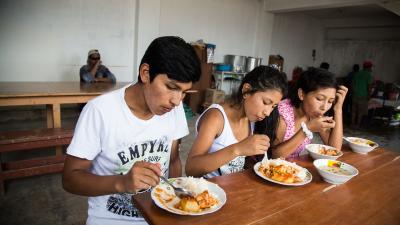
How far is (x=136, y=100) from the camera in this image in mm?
1155

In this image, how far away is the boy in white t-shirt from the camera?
38.1 inches

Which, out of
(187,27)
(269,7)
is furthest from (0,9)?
(269,7)

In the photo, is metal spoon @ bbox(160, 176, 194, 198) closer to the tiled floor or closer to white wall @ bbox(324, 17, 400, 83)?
the tiled floor

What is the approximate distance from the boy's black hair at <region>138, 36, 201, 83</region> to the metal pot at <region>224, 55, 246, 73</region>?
20.6 feet

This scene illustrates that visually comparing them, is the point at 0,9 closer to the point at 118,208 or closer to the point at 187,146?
the point at 187,146

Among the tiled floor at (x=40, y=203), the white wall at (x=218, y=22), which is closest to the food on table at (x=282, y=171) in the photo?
the tiled floor at (x=40, y=203)

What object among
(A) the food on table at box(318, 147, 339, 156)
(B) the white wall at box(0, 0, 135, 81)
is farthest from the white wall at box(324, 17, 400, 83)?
(A) the food on table at box(318, 147, 339, 156)

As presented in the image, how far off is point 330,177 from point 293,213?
1.24 ft

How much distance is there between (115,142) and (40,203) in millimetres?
1738

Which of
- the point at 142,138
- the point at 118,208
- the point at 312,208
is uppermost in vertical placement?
the point at 142,138

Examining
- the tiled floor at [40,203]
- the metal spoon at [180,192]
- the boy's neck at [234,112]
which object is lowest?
the tiled floor at [40,203]

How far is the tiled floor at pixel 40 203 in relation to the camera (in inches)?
83.7

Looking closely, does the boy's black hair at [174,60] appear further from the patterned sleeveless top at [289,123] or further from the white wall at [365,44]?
the white wall at [365,44]

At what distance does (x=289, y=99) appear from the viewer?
211 cm
